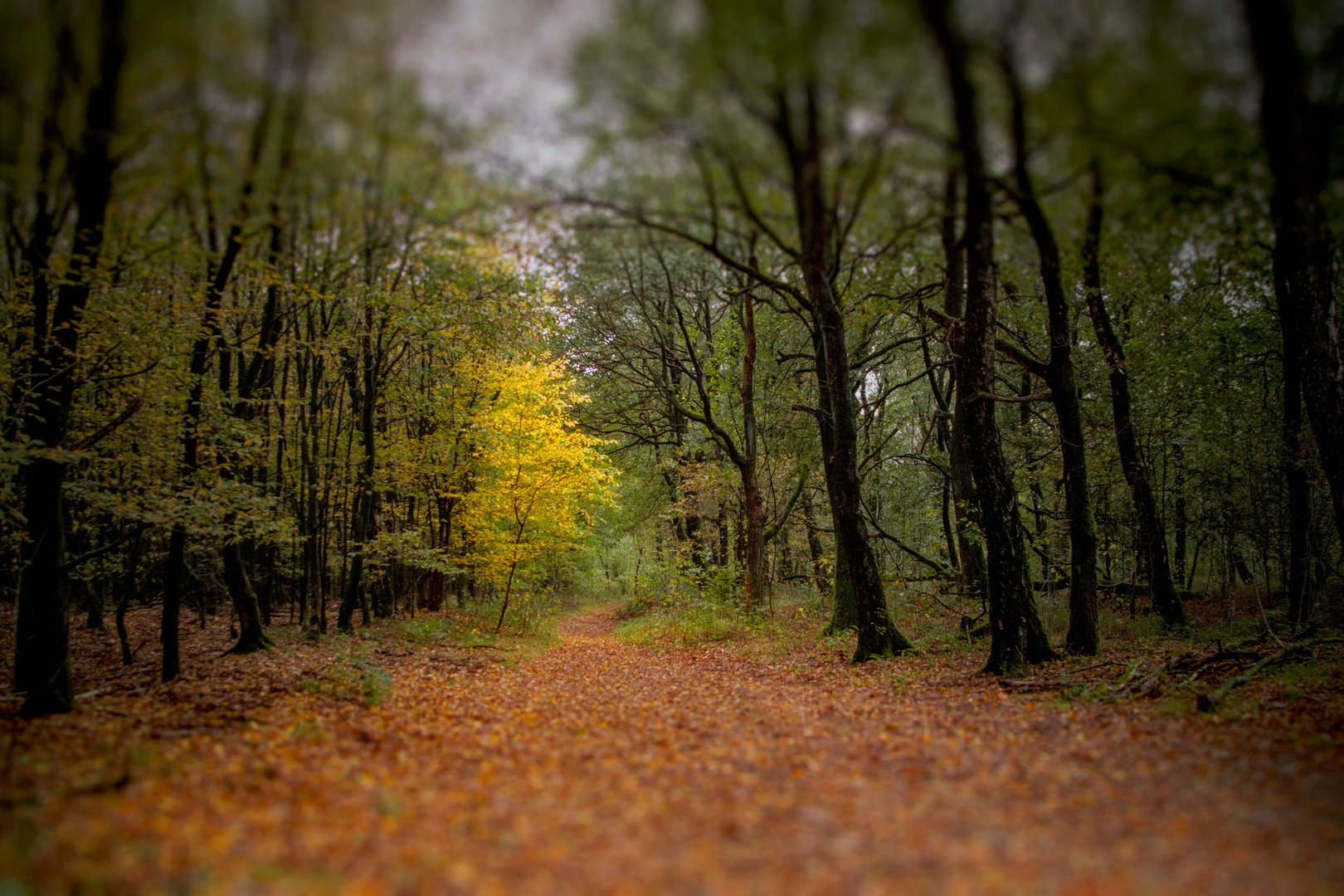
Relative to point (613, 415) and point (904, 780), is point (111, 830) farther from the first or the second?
point (613, 415)

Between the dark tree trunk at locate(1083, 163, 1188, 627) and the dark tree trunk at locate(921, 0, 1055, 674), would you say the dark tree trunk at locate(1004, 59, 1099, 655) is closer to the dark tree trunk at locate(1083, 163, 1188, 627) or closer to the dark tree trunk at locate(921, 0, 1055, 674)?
the dark tree trunk at locate(921, 0, 1055, 674)

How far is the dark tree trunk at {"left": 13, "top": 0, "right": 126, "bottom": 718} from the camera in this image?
597 cm

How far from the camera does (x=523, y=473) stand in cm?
1473

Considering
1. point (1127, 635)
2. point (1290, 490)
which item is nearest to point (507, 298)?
point (1127, 635)

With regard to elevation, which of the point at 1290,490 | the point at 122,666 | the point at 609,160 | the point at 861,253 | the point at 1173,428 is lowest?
the point at 122,666

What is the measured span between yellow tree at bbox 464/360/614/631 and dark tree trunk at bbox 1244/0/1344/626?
40.1ft

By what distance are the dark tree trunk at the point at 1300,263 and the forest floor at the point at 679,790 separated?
8.81ft

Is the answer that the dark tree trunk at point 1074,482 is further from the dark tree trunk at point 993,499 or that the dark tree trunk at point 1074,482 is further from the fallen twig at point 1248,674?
the fallen twig at point 1248,674

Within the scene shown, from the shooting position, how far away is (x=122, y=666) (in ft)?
33.5

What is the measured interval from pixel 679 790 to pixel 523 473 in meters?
11.0

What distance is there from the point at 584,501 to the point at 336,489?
20.6 feet

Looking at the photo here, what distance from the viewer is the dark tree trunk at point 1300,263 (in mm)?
5184

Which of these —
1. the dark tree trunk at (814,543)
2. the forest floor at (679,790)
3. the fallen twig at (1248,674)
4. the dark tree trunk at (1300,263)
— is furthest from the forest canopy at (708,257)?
the dark tree trunk at (814,543)

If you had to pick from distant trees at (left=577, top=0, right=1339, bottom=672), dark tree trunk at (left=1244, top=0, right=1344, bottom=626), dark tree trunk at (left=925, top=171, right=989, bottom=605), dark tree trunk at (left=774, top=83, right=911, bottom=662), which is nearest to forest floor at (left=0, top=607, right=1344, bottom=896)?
dark tree trunk at (left=774, top=83, right=911, bottom=662)
